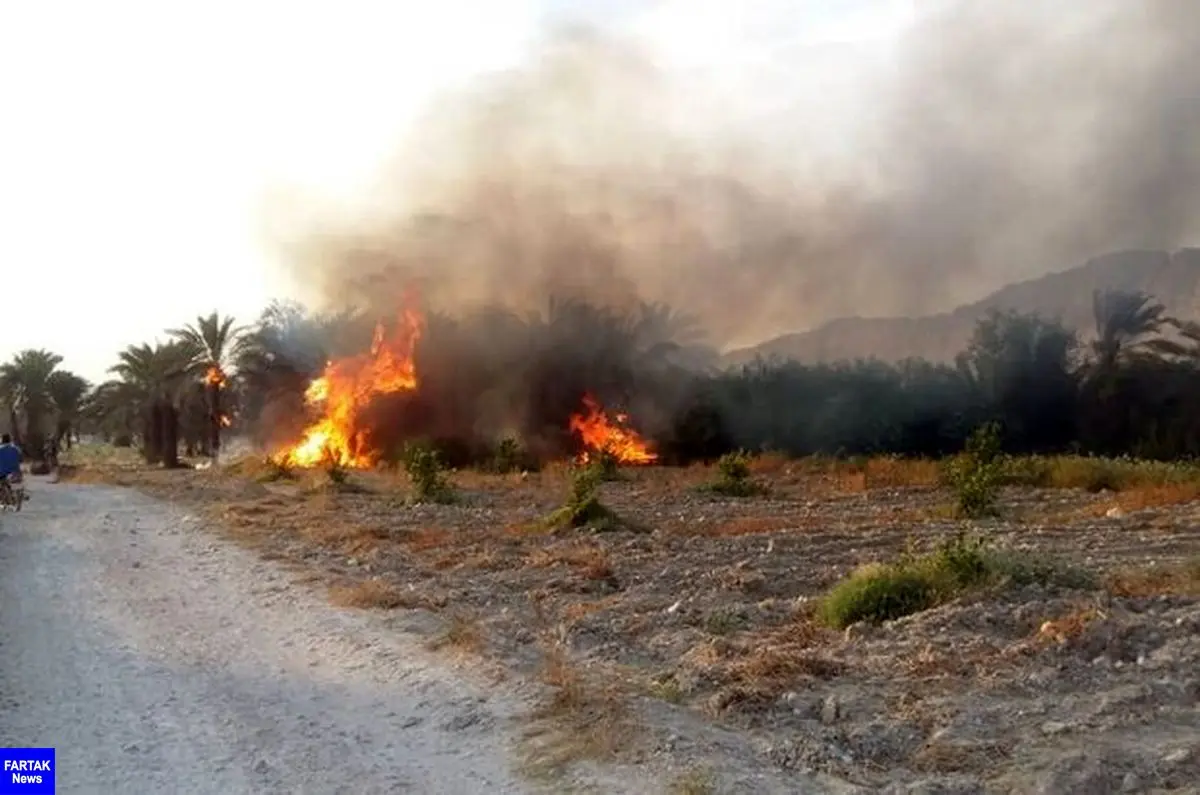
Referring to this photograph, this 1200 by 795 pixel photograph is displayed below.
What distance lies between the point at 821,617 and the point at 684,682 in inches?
91.5

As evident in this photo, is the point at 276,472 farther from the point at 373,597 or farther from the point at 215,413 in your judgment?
the point at 373,597

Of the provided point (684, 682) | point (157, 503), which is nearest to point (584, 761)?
point (684, 682)

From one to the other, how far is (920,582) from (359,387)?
109 feet

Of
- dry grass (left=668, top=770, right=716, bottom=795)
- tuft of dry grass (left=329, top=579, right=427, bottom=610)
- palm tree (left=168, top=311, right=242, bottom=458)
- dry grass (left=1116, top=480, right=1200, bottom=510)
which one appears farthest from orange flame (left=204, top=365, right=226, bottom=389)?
dry grass (left=668, top=770, right=716, bottom=795)

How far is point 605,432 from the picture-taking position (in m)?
40.4

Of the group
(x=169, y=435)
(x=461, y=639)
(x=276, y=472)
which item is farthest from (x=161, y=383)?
(x=461, y=639)

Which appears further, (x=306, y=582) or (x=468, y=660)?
(x=306, y=582)

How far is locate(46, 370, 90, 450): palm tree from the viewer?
54531 millimetres

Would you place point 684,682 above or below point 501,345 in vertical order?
below

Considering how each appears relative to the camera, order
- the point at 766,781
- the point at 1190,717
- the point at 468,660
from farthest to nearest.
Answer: the point at 468,660, the point at 1190,717, the point at 766,781

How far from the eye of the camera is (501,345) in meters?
41.2

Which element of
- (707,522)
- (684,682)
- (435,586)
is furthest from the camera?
(707,522)

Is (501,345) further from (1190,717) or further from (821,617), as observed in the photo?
(1190,717)

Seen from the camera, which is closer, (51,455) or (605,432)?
(605,432)
